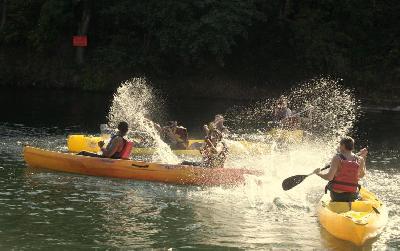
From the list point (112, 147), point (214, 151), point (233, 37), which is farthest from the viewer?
point (233, 37)

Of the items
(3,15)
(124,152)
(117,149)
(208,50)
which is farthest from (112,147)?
(3,15)

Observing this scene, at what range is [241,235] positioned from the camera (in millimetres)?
11469

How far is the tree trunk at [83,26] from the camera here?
132ft

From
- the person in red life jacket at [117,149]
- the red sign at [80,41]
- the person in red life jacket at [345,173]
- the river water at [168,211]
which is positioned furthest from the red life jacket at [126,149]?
the red sign at [80,41]

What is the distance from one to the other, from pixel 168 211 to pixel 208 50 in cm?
2516

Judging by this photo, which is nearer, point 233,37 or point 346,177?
point 346,177

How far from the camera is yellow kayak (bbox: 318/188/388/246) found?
10820 millimetres

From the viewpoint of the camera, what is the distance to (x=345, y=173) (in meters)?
11.6

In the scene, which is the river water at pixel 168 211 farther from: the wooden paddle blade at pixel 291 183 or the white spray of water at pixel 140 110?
the white spray of water at pixel 140 110

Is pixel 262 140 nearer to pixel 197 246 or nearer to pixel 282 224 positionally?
pixel 282 224

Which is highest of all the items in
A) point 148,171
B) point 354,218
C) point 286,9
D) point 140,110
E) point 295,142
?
point 286,9

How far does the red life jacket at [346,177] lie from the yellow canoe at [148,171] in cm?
398

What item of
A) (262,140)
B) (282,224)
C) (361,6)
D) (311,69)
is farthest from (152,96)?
(282,224)

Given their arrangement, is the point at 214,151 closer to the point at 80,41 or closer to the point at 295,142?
the point at 295,142
